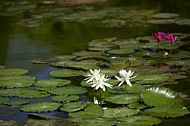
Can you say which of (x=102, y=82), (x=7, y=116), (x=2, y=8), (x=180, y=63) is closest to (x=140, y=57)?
(x=180, y=63)

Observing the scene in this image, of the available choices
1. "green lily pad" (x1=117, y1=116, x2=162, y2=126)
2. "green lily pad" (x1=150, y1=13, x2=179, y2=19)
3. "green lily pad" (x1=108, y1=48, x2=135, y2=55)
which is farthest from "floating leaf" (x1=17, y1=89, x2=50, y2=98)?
"green lily pad" (x1=150, y1=13, x2=179, y2=19)

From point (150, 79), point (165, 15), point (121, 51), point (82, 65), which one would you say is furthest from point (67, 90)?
point (165, 15)

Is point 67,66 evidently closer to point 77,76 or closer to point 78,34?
point 77,76

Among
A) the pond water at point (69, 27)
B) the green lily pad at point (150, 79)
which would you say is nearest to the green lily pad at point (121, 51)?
the pond water at point (69, 27)

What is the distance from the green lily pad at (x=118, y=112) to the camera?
2.49 m

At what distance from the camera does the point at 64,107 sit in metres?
2.66

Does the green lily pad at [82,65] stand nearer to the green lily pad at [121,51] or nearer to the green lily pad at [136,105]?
the green lily pad at [121,51]

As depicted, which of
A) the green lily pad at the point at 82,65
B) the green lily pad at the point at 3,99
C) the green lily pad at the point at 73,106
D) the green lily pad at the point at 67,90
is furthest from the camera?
the green lily pad at the point at 82,65

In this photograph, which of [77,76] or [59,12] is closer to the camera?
[77,76]

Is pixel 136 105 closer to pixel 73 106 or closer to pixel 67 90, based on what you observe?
Answer: pixel 73 106

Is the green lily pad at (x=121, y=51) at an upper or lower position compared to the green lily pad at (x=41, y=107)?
upper

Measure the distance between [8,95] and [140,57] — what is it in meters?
1.37

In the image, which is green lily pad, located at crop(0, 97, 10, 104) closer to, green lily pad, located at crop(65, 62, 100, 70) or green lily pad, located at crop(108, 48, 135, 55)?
green lily pad, located at crop(65, 62, 100, 70)

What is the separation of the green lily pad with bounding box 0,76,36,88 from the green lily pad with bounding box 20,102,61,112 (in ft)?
1.48
